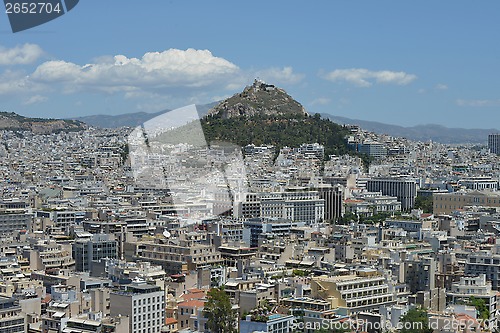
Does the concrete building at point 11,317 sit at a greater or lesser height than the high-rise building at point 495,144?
lesser

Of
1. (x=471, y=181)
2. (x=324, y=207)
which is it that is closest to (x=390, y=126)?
(x=471, y=181)

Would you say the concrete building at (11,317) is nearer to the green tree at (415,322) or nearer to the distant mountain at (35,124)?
the green tree at (415,322)

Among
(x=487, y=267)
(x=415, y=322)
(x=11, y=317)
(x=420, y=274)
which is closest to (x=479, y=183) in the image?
(x=487, y=267)

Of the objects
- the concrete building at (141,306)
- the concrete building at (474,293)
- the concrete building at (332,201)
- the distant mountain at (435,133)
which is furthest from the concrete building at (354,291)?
the distant mountain at (435,133)

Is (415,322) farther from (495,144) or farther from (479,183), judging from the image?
(495,144)
